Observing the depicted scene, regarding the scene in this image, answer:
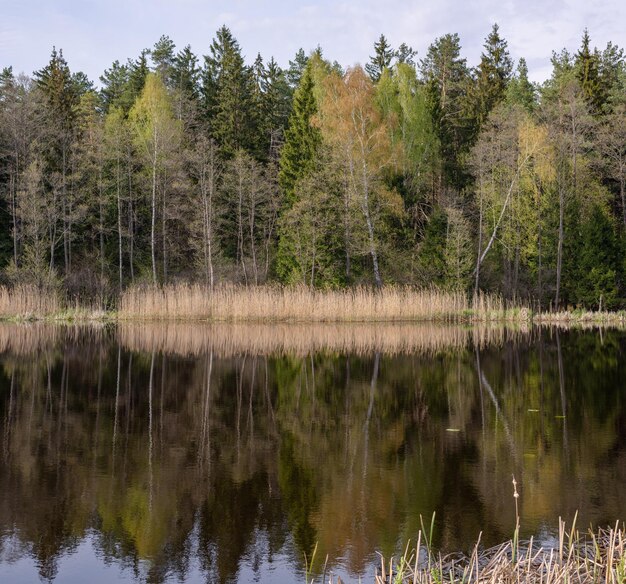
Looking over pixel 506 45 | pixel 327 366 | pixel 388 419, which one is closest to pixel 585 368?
pixel 327 366

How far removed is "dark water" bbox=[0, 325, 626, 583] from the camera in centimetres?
540

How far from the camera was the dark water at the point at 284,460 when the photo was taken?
17.7ft

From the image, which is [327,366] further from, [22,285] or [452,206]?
[452,206]

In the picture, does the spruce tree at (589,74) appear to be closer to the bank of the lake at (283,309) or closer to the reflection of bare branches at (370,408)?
the bank of the lake at (283,309)

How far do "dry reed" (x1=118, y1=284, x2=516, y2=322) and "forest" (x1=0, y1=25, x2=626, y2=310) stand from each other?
4.12 meters

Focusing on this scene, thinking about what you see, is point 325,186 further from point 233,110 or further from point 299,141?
point 233,110

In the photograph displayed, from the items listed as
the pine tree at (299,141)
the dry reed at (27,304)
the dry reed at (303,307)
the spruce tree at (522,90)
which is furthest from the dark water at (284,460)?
the spruce tree at (522,90)

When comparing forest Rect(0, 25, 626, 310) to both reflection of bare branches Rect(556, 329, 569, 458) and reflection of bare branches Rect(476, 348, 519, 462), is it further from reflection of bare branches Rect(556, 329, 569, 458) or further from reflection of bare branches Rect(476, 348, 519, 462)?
reflection of bare branches Rect(476, 348, 519, 462)

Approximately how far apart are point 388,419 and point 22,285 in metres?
25.2

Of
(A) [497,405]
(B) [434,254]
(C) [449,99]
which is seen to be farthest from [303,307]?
(C) [449,99]

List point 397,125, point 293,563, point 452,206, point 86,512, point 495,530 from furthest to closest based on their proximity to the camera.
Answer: point 397,125 → point 452,206 → point 86,512 → point 495,530 → point 293,563

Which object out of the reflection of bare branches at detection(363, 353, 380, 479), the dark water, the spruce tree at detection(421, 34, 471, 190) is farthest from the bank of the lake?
the spruce tree at detection(421, 34, 471, 190)

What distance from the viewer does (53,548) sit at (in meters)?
5.40

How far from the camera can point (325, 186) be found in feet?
124
